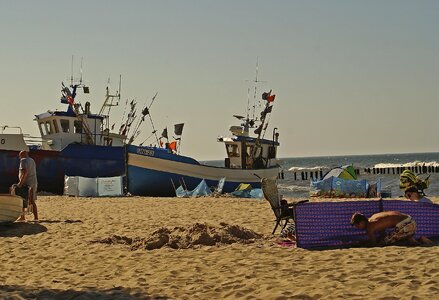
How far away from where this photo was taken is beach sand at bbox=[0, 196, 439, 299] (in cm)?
717

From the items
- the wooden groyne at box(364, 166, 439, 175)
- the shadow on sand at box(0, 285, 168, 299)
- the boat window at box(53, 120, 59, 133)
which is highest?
the boat window at box(53, 120, 59, 133)

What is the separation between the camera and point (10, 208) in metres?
13.3

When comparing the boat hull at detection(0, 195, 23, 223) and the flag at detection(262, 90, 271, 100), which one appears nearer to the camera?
the boat hull at detection(0, 195, 23, 223)

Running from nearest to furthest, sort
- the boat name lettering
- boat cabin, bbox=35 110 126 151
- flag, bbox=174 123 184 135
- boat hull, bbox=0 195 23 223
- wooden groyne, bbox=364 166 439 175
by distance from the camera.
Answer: boat hull, bbox=0 195 23 223 < the boat name lettering < boat cabin, bbox=35 110 126 151 < flag, bbox=174 123 184 135 < wooden groyne, bbox=364 166 439 175

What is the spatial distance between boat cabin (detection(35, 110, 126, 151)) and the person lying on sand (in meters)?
22.8

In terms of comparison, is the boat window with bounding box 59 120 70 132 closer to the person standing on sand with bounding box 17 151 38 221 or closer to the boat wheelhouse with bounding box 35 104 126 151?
the boat wheelhouse with bounding box 35 104 126 151

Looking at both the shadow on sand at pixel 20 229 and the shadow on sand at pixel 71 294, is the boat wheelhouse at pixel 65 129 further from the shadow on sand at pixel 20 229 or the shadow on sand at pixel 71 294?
the shadow on sand at pixel 71 294

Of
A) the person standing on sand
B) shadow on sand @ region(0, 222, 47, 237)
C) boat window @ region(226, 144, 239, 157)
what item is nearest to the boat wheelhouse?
boat window @ region(226, 144, 239, 157)

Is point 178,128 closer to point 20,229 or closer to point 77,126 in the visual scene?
point 77,126

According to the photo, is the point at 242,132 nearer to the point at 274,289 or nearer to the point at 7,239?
the point at 7,239

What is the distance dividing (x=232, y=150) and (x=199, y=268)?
23618 millimetres

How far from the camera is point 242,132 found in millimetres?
32438

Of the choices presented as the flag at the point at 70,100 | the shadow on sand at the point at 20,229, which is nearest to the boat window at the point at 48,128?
the flag at the point at 70,100

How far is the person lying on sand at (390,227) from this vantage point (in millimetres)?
9414
